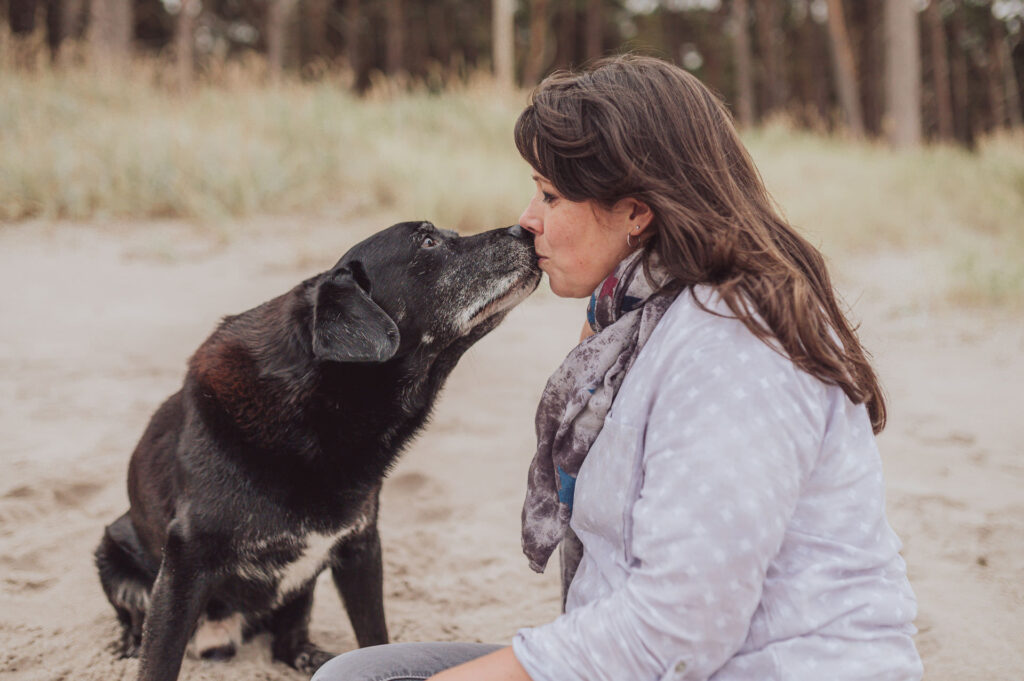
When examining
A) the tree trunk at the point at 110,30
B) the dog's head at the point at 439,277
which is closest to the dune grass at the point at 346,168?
the tree trunk at the point at 110,30

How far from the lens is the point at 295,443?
2146 mm

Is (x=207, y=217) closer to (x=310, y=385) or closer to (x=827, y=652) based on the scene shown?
(x=310, y=385)

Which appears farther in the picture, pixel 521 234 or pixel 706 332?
pixel 521 234

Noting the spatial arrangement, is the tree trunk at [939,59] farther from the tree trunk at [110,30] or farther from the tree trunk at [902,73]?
the tree trunk at [110,30]

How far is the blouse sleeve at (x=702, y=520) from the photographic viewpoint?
1.23m

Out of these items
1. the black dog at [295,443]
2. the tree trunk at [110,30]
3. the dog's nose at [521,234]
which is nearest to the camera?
the black dog at [295,443]

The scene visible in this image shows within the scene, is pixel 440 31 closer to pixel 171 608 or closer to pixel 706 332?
pixel 171 608

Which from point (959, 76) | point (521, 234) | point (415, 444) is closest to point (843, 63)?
point (959, 76)

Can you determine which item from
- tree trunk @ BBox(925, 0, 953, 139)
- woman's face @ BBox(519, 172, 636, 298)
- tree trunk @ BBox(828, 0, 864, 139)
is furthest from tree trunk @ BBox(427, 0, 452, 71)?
woman's face @ BBox(519, 172, 636, 298)

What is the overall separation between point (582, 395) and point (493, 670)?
1.70 feet

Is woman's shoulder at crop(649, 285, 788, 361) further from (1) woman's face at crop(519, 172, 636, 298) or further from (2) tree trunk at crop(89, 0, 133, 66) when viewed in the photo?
(2) tree trunk at crop(89, 0, 133, 66)

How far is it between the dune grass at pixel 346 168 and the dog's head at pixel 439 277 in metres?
4.65

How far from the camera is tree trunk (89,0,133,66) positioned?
10930 mm

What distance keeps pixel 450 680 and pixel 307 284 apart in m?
1.27
